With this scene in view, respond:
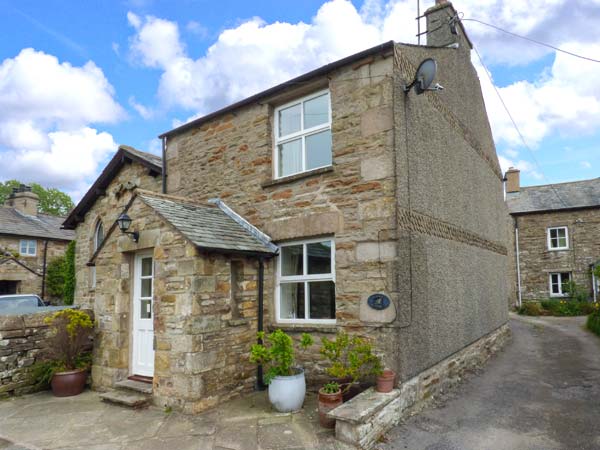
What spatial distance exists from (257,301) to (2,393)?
459 cm

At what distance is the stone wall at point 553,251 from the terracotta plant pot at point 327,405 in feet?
69.1

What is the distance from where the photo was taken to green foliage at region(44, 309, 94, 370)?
729cm

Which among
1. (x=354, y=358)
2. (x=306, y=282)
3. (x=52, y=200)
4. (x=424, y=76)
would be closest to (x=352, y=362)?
(x=354, y=358)

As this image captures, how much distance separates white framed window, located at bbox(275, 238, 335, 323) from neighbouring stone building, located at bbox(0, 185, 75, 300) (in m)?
17.9

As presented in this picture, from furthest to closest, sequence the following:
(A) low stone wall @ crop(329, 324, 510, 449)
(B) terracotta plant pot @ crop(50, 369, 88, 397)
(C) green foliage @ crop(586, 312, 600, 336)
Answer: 1. (C) green foliage @ crop(586, 312, 600, 336)
2. (B) terracotta plant pot @ crop(50, 369, 88, 397)
3. (A) low stone wall @ crop(329, 324, 510, 449)

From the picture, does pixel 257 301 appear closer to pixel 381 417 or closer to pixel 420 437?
pixel 381 417

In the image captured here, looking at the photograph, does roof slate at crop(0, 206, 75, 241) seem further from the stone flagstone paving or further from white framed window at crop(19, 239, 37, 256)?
the stone flagstone paving

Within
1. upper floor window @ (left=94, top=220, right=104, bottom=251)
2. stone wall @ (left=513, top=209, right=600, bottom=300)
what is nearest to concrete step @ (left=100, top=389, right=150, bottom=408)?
upper floor window @ (left=94, top=220, right=104, bottom=251)

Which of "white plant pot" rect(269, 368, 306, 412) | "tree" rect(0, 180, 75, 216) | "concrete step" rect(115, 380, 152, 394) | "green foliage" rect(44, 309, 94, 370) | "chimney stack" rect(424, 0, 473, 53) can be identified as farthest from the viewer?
"tree" rect(0, 180, 75, 216)

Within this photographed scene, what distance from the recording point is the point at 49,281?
22719 mm

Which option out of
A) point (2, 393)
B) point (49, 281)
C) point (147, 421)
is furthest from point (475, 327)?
point (49, 281)

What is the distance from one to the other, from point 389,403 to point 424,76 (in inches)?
182

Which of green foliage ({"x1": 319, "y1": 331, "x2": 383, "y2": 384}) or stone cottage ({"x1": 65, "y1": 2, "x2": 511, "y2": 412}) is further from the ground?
stone cottage ({"x1": 65, "y1": 2, "x2": 511, "y2": 412})

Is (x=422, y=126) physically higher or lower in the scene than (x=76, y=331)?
higher
